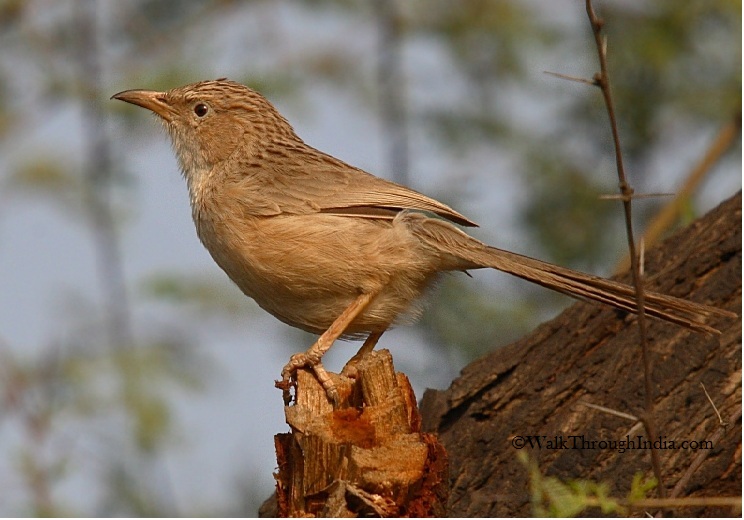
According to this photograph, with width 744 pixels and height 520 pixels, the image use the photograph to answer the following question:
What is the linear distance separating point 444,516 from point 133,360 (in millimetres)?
4178

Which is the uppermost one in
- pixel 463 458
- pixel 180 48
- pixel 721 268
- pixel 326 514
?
pixel 180 48

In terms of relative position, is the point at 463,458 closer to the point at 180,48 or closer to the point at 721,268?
the point at 721,268

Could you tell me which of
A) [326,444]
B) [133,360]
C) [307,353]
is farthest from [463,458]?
[133,360]

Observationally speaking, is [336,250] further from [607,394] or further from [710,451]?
[710,451]

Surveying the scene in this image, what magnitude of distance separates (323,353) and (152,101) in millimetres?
2132

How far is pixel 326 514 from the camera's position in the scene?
4.71 m

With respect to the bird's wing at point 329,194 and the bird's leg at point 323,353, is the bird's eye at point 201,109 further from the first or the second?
the bird's leg at point 323,353

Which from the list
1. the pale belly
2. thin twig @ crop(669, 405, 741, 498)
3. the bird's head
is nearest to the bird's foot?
the pale belly

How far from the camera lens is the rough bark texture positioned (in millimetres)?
5953

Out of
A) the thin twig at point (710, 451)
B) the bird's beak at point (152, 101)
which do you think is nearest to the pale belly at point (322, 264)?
the bird's beak at point (152, 101)

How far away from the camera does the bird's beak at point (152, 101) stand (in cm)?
708

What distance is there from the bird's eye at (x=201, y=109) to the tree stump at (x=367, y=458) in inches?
93.2

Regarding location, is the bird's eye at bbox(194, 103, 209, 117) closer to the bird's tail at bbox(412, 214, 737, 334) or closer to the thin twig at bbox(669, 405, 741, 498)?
the bird's tail at bbox(412, 214, 737, 334)
